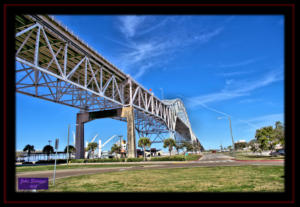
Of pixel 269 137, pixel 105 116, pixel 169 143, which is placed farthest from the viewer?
pixel 169 143

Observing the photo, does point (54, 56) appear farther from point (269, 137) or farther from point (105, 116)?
point (269, 137)

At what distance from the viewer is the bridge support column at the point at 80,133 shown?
50578 mm

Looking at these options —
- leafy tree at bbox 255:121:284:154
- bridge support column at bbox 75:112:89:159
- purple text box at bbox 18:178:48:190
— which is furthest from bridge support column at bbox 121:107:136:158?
purple text box at bbox 18:178:48:190

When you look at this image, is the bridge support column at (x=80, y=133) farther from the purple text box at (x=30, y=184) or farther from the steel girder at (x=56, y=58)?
the purple text box at (x=30, y=184)

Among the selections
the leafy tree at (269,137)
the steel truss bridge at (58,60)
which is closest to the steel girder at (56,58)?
the steel truss bridge at (58,60)

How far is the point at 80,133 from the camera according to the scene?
52031mm

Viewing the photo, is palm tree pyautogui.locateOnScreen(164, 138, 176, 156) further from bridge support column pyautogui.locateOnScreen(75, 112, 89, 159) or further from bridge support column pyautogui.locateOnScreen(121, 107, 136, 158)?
bridge support column pyautogui.locateOnScreen(75, 112, 89, 159)

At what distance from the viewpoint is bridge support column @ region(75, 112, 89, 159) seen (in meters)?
50.6

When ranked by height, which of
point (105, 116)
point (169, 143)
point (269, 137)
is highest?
point (105, 116)

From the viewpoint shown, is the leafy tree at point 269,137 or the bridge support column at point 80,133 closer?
the leafy tree at point 269,137

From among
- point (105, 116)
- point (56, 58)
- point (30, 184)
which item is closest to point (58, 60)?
point (56, 58)
